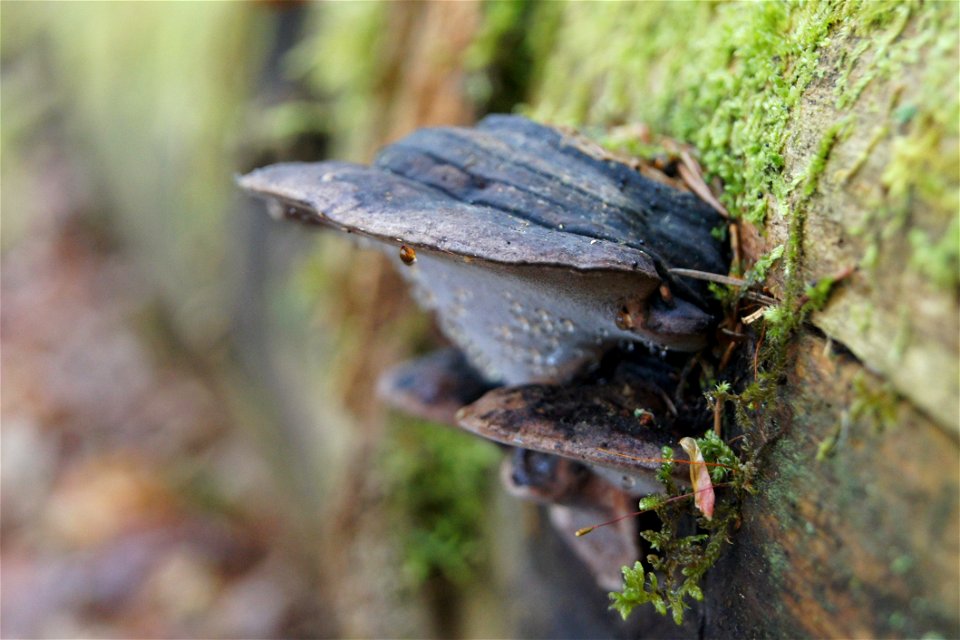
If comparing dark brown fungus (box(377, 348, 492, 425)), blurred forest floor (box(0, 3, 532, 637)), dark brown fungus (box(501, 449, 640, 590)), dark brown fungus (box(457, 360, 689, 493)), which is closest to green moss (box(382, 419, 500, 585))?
blurred forest floor (box(0, 3, 532, 637))

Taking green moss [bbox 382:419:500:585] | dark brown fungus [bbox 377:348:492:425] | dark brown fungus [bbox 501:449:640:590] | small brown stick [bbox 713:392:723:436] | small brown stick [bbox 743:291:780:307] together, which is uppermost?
small brown stick [bbox 743:291:780:307]

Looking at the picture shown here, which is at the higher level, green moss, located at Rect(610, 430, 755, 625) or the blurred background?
green moss, located at Rect(610, 430, 755, 625)

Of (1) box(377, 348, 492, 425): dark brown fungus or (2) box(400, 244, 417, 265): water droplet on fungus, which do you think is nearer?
(2) box(400, 244, 417, 265): water droplet on fungus

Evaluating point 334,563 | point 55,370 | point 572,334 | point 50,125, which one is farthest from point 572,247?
point 50,125

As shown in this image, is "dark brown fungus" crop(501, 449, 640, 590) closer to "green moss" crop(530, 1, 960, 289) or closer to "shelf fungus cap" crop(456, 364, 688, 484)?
"shelf fungus cap" crop(456, 364, 688, 484)

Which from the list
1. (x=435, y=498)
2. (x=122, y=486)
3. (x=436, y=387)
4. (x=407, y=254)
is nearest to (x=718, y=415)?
(x=407, y=254)

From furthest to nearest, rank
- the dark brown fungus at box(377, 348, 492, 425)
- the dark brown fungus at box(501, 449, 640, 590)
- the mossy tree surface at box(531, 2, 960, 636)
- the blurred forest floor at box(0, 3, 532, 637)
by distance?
the blurred forest floor at box(0, 3, 532, 637) → the dark brown fungus at box(377, 348, 492, 425) → the dark brown fungus at box(501, 449, 640, 590) → the mossy tree surface at box(531, 2, 960, 636)

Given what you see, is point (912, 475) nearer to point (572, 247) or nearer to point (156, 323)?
point (572, 247)

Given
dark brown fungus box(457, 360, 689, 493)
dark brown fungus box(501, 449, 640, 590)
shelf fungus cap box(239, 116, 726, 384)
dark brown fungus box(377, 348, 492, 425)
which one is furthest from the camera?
dark brown fungus box(377, 348, 492, 425)
